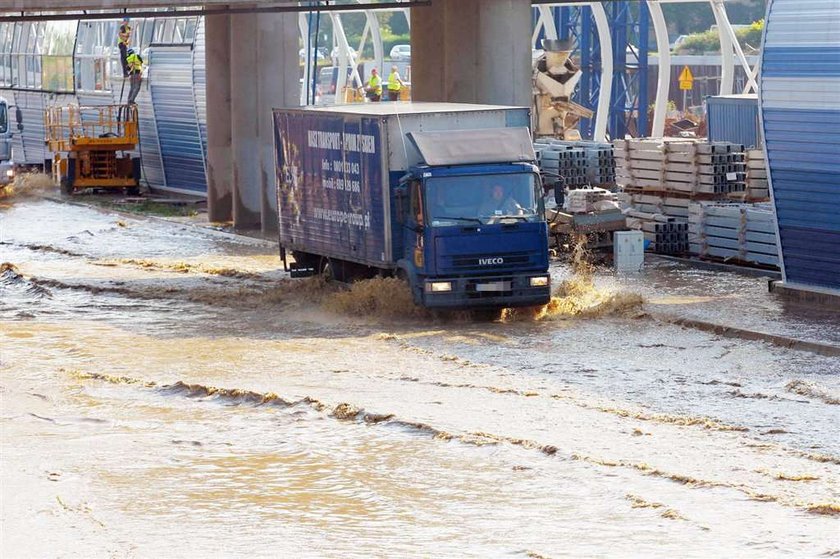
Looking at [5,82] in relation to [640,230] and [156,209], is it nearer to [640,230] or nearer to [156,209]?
[156,209]

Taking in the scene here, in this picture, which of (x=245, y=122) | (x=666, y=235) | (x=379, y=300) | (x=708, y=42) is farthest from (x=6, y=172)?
(x=708, y=42)

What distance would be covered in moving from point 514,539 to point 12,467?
17.3 feet

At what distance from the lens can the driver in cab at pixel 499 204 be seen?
22.2 m

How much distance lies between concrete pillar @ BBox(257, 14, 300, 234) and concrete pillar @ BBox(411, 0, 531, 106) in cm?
454

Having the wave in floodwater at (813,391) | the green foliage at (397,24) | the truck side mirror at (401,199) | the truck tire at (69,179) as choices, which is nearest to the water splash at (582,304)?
the truck side mirror at (401,199)

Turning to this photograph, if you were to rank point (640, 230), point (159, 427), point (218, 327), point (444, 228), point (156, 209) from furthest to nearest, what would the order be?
point (156, 209)
point (640, 230)
point (218, 327)
point (444, 228)
point (159, 427)

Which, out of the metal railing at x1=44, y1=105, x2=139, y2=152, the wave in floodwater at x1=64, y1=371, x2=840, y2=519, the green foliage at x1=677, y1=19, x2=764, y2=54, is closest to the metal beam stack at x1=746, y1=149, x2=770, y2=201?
the wave in floodwater at x1=64, y1=371, x2=840, y2=519

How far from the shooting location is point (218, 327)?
23.4 meters

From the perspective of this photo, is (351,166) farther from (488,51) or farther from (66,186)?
(66,186)

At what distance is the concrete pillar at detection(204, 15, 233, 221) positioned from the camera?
38.0 meters

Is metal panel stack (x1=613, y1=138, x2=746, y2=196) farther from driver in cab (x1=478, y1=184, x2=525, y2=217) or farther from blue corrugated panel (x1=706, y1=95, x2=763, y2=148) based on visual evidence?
driver in cab (x1=478, y1=184, x2=525, y2=217)

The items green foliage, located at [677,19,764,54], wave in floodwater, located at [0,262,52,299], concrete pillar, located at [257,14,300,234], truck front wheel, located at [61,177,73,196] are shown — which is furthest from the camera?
green foliage, located at [677,19,764,54]

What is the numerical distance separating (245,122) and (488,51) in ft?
23.4

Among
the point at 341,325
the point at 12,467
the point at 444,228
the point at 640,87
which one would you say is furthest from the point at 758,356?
the point at 640,87
